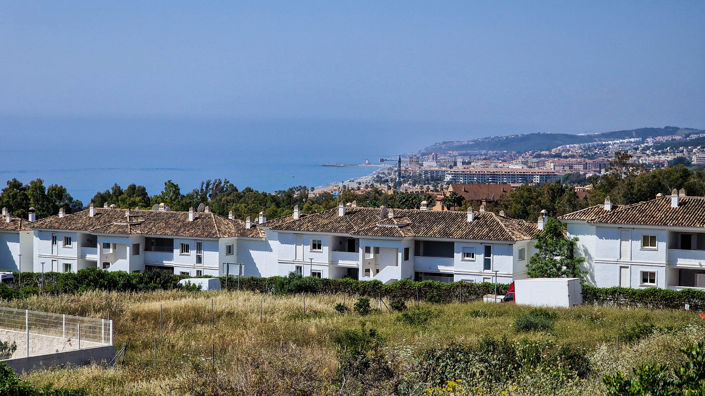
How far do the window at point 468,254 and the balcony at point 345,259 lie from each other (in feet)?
21.4

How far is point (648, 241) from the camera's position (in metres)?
43.7

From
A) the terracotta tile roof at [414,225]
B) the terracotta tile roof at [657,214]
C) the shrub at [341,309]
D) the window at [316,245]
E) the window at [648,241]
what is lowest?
the shrub at [341,309]

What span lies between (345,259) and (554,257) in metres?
12.5

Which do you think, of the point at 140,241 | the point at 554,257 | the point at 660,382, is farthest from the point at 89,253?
the point at 660,382

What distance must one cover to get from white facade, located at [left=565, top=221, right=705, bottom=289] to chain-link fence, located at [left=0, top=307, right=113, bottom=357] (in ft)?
92.9

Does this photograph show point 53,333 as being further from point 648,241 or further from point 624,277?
point 648,241

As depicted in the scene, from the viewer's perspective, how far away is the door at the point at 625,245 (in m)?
43.9

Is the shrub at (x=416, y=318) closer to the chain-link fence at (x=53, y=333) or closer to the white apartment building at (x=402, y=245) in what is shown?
the chain-link fence at (x=53, y=333)

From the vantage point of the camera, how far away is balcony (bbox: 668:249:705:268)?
42.9 meters

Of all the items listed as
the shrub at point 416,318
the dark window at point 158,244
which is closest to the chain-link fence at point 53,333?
the shrub at point 416,318

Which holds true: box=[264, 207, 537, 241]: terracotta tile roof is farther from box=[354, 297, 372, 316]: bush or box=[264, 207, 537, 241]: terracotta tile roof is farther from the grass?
box=[354, 297, 372, 316]: bush

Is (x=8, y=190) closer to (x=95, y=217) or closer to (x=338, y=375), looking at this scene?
(x=95, y=217)

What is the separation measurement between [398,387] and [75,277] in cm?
3235

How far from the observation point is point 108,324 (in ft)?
79.7
